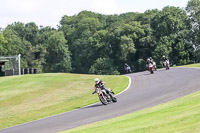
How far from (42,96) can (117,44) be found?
63.5m

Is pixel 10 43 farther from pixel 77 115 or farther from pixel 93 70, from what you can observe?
pixel 77 115

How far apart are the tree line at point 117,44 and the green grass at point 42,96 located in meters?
45.0

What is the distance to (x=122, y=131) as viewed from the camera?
11.3 meters

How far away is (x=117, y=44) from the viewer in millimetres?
94062

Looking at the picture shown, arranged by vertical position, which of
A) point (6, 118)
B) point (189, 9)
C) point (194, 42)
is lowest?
point (6, 118)

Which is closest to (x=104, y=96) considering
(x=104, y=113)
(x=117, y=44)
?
(x=104, y=113)

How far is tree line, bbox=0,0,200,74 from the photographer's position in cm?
8669

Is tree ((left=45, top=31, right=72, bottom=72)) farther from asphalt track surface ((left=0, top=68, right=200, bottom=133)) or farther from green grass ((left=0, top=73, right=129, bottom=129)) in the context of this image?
asphalt track surface ((left=0, top=68, right=200, bottom=133))

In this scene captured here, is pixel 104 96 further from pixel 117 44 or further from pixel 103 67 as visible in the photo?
pixel 117 44

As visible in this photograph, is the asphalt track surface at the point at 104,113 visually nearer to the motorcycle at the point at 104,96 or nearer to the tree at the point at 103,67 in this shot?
the motorcycle at the point at 104,96

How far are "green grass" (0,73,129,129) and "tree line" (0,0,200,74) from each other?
148 feet

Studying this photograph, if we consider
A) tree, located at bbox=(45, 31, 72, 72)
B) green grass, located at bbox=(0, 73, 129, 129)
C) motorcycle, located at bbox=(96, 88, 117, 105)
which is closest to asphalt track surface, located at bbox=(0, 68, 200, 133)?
motorcycle, located at bbox=(96, 88, 117, 105)

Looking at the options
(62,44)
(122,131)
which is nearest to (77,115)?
(122,131)

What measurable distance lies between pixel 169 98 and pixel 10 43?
90.3 metres
